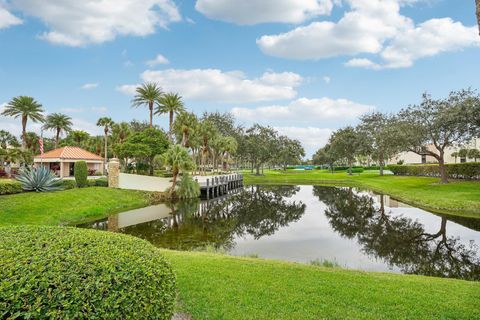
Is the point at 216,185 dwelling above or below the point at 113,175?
below

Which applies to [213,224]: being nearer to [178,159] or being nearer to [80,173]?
[178,159]

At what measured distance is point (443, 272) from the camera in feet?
36.2

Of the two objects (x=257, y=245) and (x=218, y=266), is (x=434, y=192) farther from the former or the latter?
(x=218, y=266)

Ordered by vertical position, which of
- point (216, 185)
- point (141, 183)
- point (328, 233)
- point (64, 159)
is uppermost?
point (64, 159)

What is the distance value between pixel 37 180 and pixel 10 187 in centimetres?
184

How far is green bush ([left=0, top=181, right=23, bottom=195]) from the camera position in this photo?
2098cm

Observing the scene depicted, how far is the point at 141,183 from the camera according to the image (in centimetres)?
3266

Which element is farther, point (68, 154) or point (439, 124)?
point (68, 154)

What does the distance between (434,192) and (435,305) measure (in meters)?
27.6

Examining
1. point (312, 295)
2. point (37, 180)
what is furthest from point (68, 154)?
point (312, 295)

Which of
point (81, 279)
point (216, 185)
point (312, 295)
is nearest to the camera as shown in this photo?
point (81, 279)

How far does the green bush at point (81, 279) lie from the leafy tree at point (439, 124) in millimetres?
35148

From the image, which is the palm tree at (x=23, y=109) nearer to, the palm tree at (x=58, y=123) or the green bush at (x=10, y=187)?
the palm tree at (x=58, y=123)

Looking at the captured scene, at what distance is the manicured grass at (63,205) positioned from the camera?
17.8m
